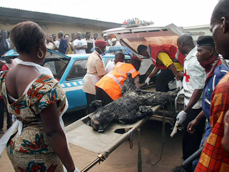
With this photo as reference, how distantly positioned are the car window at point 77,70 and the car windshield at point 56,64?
20 centimetres

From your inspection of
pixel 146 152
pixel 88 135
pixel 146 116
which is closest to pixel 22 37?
pixel 88 135

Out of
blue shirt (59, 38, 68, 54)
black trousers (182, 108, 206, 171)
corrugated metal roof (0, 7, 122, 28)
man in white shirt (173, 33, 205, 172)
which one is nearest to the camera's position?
man in white shirt (173, 33, 205, 172)

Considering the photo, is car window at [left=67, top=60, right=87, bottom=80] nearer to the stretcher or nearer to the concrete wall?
the stretcher

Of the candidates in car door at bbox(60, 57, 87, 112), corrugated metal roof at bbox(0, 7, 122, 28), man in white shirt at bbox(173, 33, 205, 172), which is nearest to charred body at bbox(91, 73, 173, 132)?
man in white shirt at bbox(173, 33, 205, 172)

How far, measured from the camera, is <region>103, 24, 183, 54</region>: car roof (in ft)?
11.5

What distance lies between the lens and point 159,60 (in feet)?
14.4

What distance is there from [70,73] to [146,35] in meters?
2.08

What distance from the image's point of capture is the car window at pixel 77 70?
489 centimetres

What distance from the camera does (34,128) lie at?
134 centimetres

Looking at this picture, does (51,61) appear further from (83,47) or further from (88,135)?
(83,47)

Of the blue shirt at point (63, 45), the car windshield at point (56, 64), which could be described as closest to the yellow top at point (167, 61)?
the car windshield at point (56, 64)

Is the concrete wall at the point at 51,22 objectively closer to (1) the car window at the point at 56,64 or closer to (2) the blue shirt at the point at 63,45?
(2) the blue shirt at the point at 63,45

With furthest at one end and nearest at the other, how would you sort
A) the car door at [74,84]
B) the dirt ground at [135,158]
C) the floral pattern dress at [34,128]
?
1. the car door at [74,84]
2. the dirt ground at [135,158]
3. the floral pattern dress at [34,128]

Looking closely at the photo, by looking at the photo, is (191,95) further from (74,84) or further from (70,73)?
(70,73)
